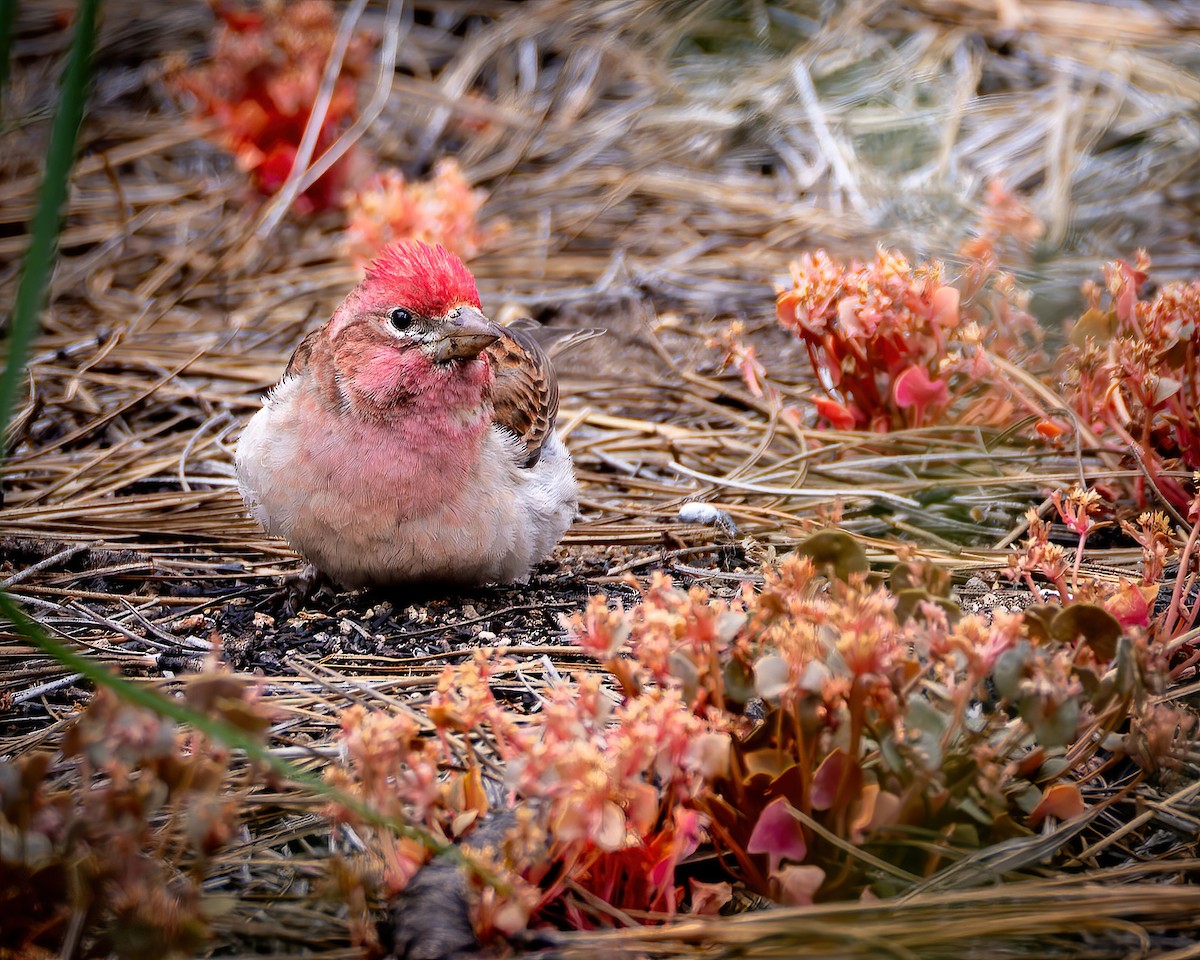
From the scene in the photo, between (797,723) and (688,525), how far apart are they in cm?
184

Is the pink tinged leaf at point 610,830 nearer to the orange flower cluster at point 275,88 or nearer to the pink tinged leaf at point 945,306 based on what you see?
the pink tinged leaf at point 945,306

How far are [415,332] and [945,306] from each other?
5.10ft

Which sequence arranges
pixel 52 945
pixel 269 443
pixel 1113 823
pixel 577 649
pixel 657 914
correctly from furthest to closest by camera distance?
1. pixel 269 443
2. pixel 577 649
3. pixel 1113 823
4. pixel 657 914
5. pixel 52 945

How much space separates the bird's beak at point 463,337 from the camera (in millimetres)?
3115

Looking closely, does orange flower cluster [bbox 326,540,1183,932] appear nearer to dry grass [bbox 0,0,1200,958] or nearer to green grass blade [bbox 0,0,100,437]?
dry grass [bbox 0,0,1200,958]

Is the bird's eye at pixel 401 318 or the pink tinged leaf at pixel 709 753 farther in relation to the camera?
the bird's eye at pixel 401 318

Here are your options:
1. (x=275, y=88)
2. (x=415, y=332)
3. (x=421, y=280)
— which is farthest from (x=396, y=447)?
(x=275, y=88)

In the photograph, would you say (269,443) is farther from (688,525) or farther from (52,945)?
(52,945)

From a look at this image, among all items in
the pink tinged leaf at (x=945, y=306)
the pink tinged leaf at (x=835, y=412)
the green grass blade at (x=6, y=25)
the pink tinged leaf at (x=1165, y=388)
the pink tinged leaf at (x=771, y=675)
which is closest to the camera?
the green grass blade at (x=6, y=25)

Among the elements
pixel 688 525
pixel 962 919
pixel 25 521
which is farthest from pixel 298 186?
pixel 962 919

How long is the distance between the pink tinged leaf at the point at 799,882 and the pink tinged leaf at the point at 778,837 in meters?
0.02

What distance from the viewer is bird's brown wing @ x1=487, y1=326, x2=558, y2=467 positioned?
367cm

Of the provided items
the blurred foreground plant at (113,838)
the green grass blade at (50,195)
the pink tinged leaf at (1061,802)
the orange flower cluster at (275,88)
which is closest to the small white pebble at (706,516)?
the pink tinged leaf at (1061,802)

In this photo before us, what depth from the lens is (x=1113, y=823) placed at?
2.25m
